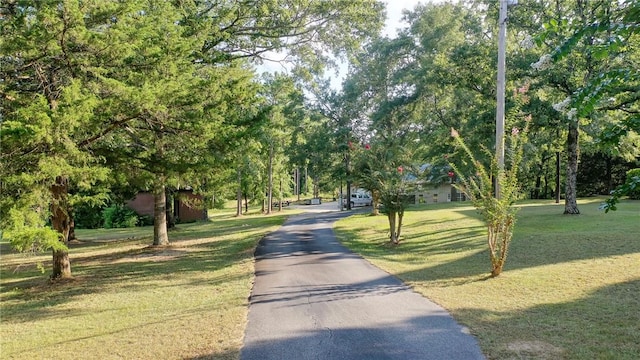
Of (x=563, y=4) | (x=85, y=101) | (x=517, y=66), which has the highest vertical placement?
(x=563, y=4)

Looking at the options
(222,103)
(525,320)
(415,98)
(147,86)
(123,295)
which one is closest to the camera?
(525,320)

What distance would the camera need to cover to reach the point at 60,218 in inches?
420

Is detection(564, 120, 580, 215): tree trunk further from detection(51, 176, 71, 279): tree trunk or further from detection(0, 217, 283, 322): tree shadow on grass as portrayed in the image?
detection(51, 176, 71, 279): tree trunk

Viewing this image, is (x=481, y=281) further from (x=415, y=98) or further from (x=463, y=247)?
(x=415, y=98)

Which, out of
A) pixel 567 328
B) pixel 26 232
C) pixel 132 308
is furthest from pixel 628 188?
pixel 26 232

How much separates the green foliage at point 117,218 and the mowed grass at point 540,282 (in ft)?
76.0

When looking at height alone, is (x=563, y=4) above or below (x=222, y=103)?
above

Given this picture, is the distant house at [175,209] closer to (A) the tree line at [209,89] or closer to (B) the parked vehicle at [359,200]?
(A) the tree line at [209,89]

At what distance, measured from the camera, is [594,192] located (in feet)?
120

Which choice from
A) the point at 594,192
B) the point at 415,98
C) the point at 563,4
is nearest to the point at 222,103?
the point at 563,4

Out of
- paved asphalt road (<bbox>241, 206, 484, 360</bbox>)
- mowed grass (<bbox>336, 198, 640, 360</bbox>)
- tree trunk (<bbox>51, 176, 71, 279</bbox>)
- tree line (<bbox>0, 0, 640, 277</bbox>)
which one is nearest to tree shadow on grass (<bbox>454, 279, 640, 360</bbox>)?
mowed grass (<bbox>336, 198, 640, 360</bbox>)

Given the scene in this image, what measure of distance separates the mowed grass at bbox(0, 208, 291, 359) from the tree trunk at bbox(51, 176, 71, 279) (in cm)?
45

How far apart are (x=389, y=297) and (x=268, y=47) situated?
39.3 ft

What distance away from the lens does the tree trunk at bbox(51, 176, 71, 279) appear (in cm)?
968
